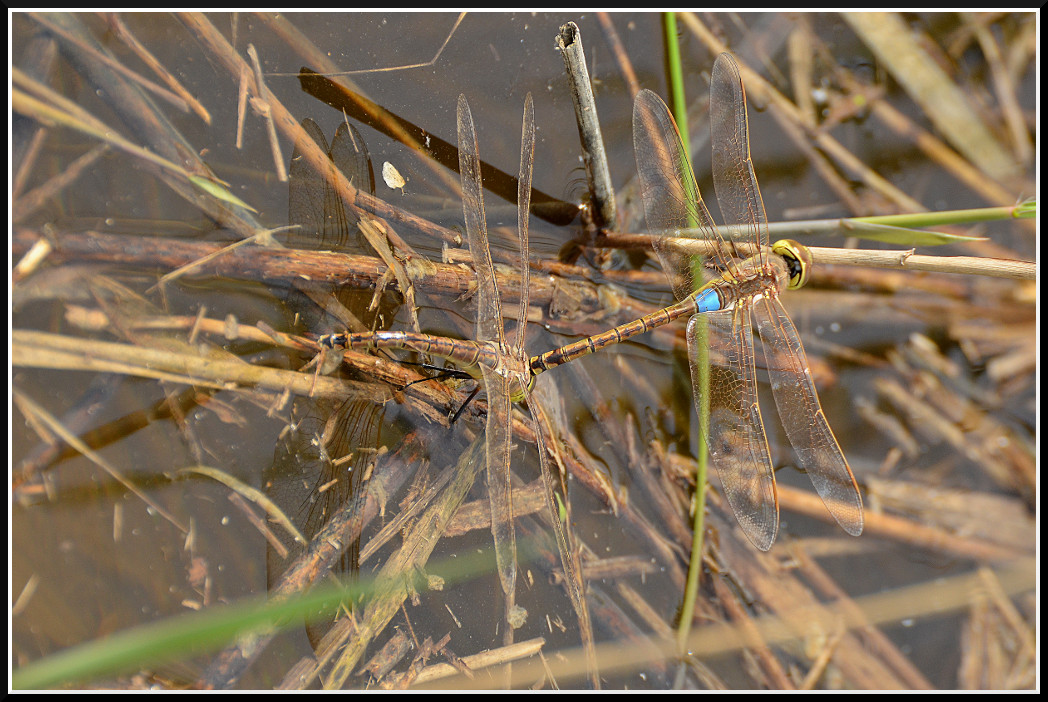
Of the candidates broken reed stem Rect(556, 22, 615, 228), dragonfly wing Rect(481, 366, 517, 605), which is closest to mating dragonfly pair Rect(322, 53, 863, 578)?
dragonfly wing Rect(481, 366, 517, 605)

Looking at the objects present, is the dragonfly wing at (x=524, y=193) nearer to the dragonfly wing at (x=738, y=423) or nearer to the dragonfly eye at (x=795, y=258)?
the dragonfly wing at (x=738, y=423)

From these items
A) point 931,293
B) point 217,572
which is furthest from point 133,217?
point 931,293

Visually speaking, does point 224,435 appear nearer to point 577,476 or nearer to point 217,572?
point 217,572

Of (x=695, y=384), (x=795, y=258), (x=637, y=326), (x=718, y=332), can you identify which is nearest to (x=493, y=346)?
(x=637, y=326)

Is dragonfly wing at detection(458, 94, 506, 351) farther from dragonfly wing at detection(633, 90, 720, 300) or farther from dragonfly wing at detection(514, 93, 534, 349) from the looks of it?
dragonfly wing at detection(633, 90, 720, 300)

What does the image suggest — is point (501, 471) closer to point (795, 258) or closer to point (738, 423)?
point (738, 423)

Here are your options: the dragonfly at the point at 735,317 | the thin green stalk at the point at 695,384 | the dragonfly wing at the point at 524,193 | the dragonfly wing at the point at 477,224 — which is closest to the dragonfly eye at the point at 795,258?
the dragonfly at the point at 735,317
